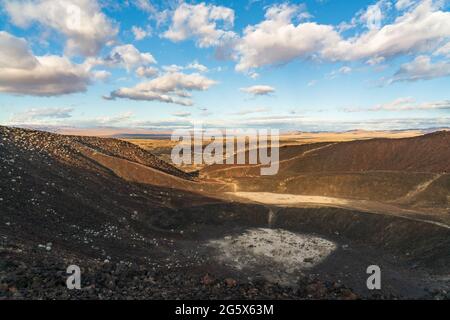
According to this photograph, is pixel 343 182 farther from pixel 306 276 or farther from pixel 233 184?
pixel 306 276

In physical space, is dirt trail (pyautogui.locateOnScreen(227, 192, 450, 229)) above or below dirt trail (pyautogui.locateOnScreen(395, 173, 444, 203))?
below

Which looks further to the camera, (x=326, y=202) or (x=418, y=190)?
(x=418, y=190)

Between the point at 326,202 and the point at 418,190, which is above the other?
the point at 418,190

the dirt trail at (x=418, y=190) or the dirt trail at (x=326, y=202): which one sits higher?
the dirt trail at (x=418, y=190)

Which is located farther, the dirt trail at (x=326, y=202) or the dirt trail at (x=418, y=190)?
the dirt trail at (x=418, y=190)

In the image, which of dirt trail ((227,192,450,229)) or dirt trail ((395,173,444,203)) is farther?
dirt trail ((395,173,444,203))
